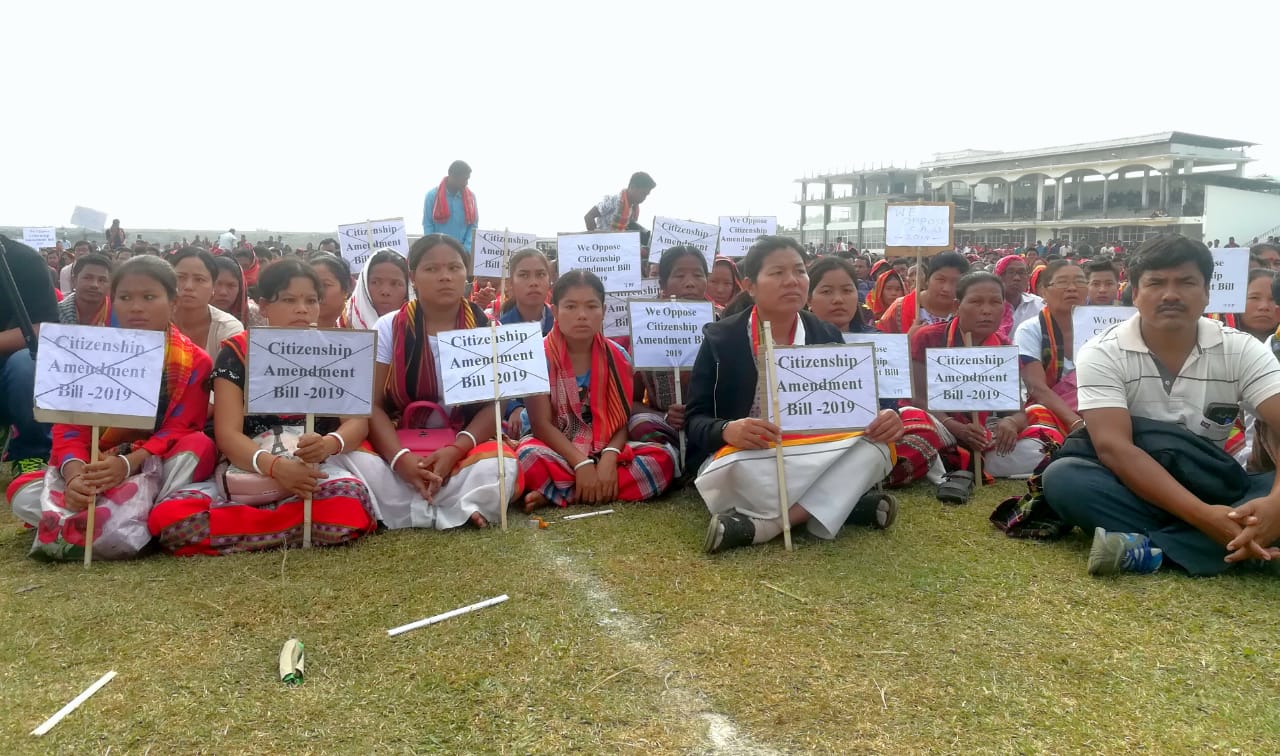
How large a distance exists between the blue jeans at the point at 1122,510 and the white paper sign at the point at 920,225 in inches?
162

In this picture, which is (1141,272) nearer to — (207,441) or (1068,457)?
(1068,457)

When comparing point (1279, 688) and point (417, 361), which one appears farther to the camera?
point (417, 361)

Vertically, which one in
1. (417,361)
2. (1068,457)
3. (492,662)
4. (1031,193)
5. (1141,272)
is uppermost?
(1031,193)

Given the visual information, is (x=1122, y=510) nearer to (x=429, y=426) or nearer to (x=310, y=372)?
(x=429, y=426)

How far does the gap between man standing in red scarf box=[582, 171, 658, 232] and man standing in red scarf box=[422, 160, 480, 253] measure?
4.35 feet

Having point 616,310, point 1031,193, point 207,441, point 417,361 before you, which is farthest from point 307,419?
Result: point 1031,193

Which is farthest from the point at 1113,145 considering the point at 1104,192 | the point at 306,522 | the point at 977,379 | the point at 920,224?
the point at 306,522

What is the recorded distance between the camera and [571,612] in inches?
116

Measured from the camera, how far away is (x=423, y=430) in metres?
4.41

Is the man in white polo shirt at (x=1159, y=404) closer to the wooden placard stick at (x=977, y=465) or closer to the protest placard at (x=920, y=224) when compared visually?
the wooden placard stick at (x=977, y=465)

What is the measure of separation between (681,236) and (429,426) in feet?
11.8

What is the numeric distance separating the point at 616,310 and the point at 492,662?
383 centimetres

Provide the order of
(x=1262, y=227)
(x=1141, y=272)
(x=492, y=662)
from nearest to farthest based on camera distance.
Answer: (x=492, y=662)
(x=1141, y=272)
(x=1262, y=227)

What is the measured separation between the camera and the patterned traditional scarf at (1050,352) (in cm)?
546
